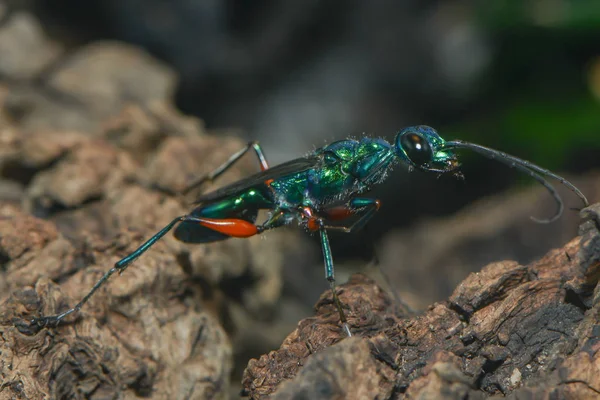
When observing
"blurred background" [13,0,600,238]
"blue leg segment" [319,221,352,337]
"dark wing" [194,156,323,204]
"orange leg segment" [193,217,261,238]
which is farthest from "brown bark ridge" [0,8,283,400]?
"blurred background" [13,0,600,238]

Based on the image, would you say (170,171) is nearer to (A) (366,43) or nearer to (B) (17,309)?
(B) (17,309)

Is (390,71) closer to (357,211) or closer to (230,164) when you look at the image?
(230,164)

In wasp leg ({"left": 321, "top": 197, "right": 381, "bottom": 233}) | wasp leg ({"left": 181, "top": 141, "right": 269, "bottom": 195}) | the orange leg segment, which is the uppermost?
wasp leg ({"left": 181, "top": 141, "right": 269, "bottom": 195})

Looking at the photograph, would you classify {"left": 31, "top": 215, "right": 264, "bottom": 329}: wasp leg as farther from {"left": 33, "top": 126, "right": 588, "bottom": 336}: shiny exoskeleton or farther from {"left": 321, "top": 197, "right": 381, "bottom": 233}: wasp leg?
{"left": 321, "top": 197, "right": 381, "bottom": 233}: wasp leg

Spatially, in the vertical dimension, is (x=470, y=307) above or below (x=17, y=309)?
below

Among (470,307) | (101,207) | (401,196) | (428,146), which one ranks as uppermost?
(401,196)

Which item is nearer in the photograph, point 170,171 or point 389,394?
point 389,394

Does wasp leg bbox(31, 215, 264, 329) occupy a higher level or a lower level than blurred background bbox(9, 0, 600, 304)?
lower

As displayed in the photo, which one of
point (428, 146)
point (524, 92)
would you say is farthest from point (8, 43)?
point (524, 92)
